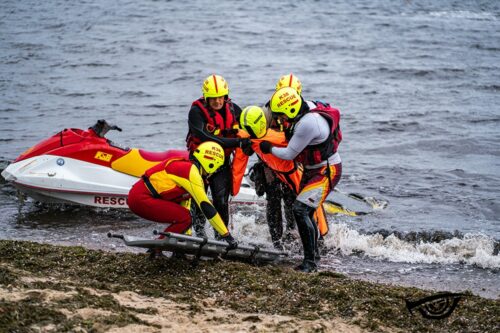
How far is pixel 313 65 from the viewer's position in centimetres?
2395

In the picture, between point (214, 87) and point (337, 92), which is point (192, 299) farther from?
point (337, 92)

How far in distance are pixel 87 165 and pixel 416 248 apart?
4.79 metres

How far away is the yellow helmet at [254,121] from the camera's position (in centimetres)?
905

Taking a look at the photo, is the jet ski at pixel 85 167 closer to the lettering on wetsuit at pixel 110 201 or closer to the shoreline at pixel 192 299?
the lettering on wetsuit at pixel 110 201

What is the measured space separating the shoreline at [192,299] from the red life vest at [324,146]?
1.29m

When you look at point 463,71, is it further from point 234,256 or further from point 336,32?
point 234,256

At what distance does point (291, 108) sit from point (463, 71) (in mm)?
15311

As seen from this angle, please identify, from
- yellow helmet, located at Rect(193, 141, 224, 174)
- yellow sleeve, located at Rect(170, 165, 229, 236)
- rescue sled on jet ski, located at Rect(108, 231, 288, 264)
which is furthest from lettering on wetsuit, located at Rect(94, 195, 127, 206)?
yellow sleeve, located at Rect(170, 165, 229, 236)

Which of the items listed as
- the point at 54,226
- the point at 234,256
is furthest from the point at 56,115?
→ the point at 234,256

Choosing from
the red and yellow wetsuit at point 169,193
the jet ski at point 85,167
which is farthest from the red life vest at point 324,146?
the jet ski at point 85,167

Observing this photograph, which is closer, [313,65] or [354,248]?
[354,248]

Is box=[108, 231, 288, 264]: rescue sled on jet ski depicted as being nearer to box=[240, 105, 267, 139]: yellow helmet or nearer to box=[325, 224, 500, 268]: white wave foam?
box=[240, 105, 267, 139]: yellow helmet

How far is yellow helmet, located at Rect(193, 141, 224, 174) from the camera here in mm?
8414

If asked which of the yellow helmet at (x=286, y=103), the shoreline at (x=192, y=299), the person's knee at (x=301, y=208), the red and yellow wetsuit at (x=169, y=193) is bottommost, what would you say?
the shoreline at (x=192, y=299)
